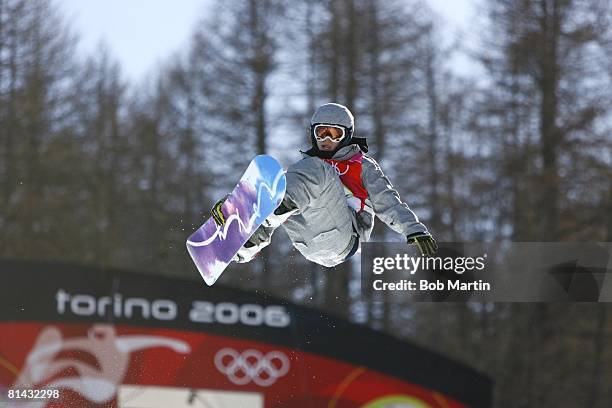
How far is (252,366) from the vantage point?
12.8m

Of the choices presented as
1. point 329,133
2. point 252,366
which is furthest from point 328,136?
point 252,366

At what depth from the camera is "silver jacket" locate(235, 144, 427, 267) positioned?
22.0ft

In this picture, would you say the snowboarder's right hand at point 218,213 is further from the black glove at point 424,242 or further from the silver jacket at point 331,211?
the black glove at point 424,242

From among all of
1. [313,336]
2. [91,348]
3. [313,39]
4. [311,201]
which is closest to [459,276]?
[311,201]

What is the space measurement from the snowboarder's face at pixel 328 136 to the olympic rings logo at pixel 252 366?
631cm

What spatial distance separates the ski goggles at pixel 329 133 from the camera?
6781mm

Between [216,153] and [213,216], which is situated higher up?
[216,153]

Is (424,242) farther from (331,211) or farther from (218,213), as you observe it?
(218,213)

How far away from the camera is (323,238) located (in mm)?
6914

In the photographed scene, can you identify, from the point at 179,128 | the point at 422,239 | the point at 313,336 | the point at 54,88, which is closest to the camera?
the point at 422,239

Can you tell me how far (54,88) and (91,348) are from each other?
10.2 meters

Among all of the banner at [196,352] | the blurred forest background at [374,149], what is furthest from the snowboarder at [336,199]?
the blurred forest background at [374,149]

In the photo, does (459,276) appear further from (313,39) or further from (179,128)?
(179,128)

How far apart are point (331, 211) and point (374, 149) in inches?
518
